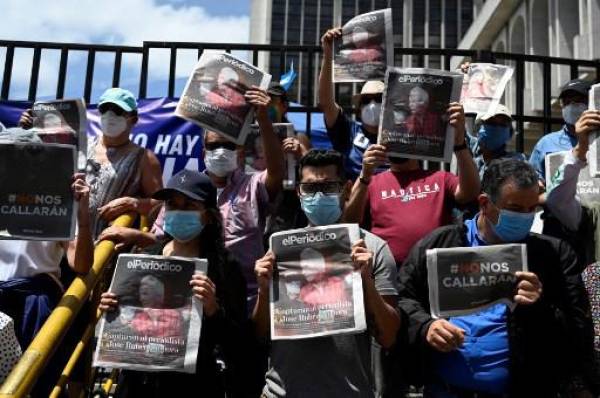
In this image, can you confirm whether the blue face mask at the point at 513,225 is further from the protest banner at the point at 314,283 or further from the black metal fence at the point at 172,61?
the black metal fence at the point at 172,61

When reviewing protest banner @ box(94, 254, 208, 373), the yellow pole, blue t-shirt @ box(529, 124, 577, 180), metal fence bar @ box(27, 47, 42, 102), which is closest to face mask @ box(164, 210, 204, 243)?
protest banner @ box(94, 254, 208, 373)

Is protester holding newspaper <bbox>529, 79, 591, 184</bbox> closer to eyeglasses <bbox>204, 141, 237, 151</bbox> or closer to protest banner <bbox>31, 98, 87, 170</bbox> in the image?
eyeglasses <bbox>204, 141, 237, 151</bbox>

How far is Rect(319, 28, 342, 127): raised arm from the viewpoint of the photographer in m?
5.02

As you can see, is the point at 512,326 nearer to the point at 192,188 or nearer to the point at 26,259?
the point at 192,188

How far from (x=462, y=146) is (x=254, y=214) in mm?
1331

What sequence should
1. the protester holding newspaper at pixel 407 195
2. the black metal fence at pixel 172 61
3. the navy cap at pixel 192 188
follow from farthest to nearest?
1. the black metal fence at pixel 172 61
2. the protester holding newspaper at pixel 407 195
3. the navy cap at pixel 192 188

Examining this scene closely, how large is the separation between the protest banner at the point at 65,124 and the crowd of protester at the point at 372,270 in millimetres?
393

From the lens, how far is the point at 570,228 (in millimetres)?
4301

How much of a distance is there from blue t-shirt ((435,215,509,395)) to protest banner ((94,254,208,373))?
113cm

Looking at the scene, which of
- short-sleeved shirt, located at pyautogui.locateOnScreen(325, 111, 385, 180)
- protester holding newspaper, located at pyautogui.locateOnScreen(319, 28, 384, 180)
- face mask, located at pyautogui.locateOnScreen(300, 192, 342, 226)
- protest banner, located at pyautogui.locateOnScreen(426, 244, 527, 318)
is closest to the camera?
protest banner, located at pyautogui.locateOnScreen(426, 244, 527, 318)

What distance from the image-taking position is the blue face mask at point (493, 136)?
15.8 feet

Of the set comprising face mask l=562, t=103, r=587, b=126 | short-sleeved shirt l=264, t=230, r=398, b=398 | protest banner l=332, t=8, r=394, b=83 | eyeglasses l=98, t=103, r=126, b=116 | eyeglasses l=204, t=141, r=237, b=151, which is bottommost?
short-sleeved shirt l=264, t=230, r=398, b=398

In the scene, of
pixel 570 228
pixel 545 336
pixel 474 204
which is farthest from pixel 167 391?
pixel 570 228

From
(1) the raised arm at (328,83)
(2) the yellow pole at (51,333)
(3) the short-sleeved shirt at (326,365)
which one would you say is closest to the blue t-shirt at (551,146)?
(1) the raised arm at (328,83)
